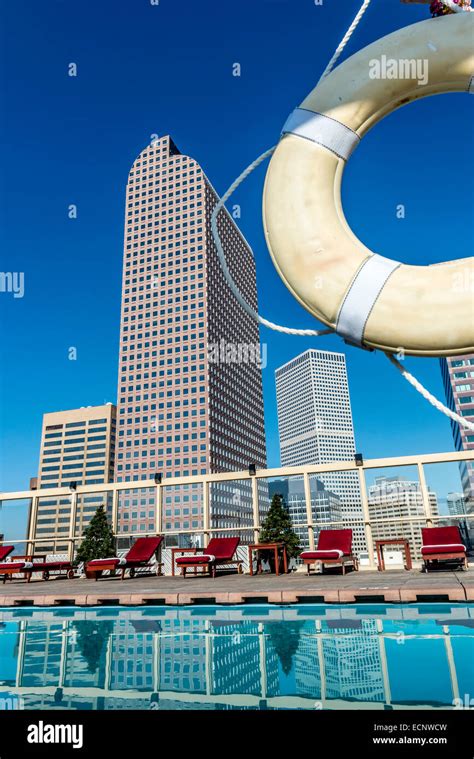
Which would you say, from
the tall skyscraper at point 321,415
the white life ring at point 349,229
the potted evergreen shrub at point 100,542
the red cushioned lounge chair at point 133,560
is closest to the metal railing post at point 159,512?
the red cushioned lounge chair at point 133,560

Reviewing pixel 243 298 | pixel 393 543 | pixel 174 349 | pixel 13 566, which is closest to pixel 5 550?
pixel 13 566

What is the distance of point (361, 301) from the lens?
2021mm

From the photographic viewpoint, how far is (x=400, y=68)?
221 centimetres

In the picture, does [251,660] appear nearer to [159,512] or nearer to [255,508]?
[255,508]

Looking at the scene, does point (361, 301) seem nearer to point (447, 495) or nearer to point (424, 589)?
point (424, 589)

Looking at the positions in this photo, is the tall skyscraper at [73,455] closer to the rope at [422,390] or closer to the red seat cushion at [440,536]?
the red seat cushion at [440,536]

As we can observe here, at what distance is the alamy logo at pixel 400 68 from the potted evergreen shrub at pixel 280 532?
7746 mm

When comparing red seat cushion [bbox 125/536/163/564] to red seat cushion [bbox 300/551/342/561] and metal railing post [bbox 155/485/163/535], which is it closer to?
metal railing post [bbox 155/485/163/535]

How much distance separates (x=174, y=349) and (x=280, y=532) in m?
72.4

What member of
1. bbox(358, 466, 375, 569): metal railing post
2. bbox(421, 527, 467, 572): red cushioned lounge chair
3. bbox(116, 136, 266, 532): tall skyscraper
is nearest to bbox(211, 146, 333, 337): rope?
bbox(421, 527, 467, 572): red cushioned lounge chair

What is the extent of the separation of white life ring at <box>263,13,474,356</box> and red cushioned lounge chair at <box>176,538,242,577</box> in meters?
6.09
